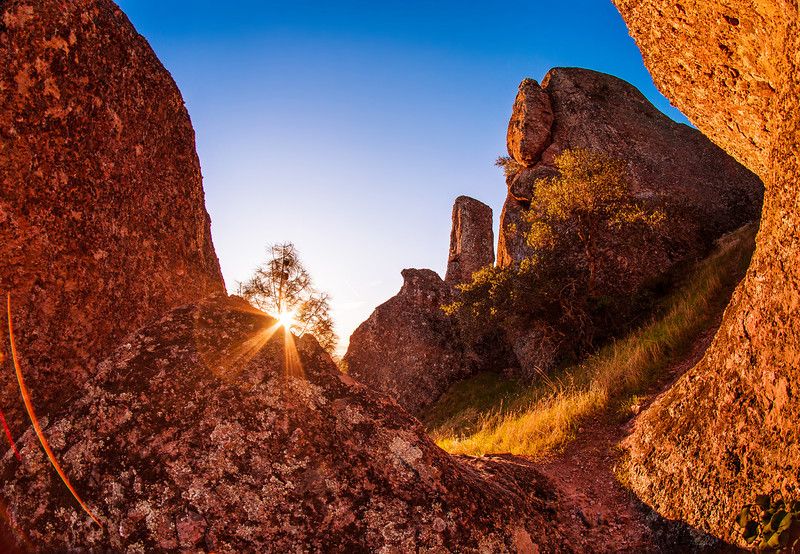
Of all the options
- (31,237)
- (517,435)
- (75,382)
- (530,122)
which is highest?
(530,122)

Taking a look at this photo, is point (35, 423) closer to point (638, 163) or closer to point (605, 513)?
point (605, 513)

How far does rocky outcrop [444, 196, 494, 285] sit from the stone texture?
7347mm

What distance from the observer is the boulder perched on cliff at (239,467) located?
307 centimetres

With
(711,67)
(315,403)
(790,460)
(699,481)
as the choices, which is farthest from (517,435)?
(711,67)

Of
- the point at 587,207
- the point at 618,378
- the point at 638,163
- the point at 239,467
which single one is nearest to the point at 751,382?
the point at 239,467

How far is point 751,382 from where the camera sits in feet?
14.6

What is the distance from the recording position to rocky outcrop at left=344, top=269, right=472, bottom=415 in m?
27.1

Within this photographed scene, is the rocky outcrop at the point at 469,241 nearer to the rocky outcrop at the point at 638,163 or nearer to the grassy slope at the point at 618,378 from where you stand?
the rocky outcrop at the point at 638,163

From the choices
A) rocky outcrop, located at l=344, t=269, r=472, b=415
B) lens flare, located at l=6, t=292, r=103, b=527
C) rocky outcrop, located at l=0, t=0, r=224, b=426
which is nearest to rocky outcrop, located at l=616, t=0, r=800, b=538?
lens flare, located at l=6, t=292, r=103, b=527

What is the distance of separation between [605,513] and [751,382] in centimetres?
184

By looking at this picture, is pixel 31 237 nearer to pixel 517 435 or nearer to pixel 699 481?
pixel 699 481

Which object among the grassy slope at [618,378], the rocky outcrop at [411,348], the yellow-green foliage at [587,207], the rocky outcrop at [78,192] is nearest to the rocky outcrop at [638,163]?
the yellow-green foliage at [587,207]

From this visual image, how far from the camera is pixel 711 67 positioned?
26.1 ft

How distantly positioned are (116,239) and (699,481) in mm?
5625
